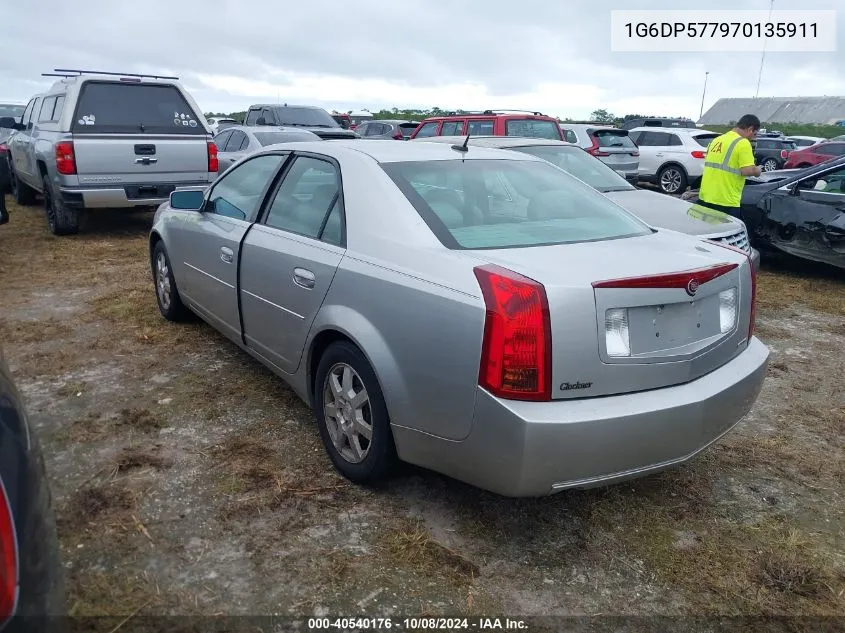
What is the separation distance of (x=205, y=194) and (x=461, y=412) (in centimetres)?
293

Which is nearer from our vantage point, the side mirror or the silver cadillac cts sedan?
the silver cadillac cts sedan

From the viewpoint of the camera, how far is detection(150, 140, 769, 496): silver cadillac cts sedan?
8.07ft

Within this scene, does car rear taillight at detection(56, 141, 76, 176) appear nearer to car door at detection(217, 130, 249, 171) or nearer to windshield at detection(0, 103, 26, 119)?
car door at detection(217, 130, 249, 171)

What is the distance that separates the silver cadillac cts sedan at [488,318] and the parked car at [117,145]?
5605 mm

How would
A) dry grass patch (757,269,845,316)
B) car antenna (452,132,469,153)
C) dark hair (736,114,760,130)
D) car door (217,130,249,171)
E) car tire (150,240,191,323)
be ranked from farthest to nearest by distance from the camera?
car door (217,130,249,171) < dark hair (736,114,760,130) < dry grass patch (757,269,845,316) < car tire (150,240,191,323) < car antenna (452,132,469,153)

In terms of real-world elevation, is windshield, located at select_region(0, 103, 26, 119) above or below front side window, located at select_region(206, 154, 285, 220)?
above

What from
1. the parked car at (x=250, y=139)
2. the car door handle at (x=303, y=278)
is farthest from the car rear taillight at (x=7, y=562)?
the parked car at (x=250, y=139)

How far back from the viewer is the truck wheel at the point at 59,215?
29.7 feet

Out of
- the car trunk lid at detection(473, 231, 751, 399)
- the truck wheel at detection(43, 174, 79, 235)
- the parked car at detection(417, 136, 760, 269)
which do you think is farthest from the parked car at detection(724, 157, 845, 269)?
the truck wheel at detection(43, 174, 79, 235)

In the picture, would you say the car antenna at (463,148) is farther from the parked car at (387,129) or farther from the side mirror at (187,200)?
the parked car at (387,129)

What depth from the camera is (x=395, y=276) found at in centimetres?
284

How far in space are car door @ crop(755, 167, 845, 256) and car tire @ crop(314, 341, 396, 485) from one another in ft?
20.5

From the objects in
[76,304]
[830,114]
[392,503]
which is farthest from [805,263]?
[830,114]

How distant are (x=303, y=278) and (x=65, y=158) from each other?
641 centimetres
